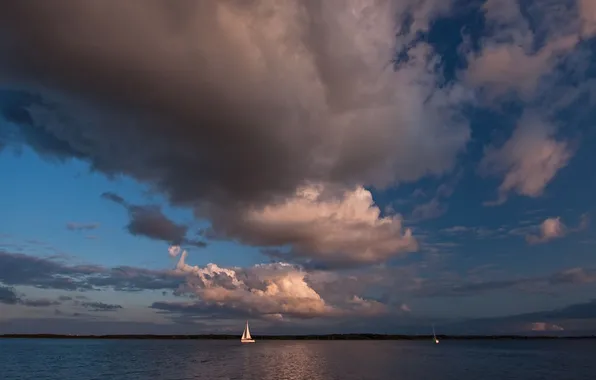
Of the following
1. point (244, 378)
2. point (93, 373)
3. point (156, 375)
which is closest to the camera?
point (244, 378)

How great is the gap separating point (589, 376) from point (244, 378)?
251 feet

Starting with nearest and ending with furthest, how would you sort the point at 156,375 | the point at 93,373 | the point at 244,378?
the point at 244,378, the point at 156,375, the point at 93,373

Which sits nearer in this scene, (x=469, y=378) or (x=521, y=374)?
(x=469, y=378)

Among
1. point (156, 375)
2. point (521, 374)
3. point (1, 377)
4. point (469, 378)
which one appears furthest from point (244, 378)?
point (521, 374)

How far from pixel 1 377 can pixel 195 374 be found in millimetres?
43825

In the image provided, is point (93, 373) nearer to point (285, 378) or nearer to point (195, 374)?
point (195, 374)

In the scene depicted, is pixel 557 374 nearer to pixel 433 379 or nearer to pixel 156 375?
pixel 433 379

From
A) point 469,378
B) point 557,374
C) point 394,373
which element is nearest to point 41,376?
point 394,373

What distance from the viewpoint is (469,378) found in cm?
9681

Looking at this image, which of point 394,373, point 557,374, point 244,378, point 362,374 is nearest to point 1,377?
point 244,378

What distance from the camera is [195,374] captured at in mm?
103375

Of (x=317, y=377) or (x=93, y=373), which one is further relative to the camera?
(x=93, y=373)

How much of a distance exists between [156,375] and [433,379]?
60.0 meters

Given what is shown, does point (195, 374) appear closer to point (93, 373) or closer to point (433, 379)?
point (93, 373)
